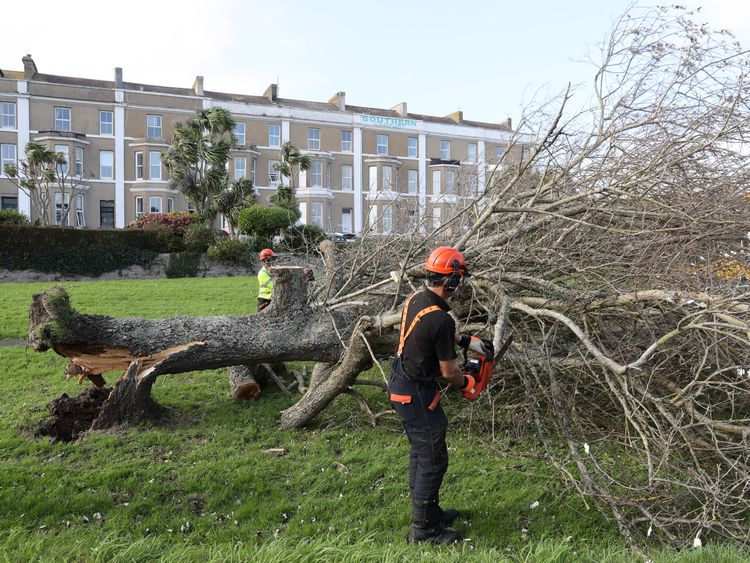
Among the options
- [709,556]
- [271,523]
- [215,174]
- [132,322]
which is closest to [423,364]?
[271,523]

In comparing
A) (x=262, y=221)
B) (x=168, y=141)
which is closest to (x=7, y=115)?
(x=168, y=141)

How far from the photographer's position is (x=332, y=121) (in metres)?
45.2

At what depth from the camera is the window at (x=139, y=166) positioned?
39375mm

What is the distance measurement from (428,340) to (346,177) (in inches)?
1702

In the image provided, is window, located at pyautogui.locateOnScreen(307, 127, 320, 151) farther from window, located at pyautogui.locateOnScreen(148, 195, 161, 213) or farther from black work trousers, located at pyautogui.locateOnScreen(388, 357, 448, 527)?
black work trousers, located at pyautogui.locateOnScreen(388, 357, 448, 527)

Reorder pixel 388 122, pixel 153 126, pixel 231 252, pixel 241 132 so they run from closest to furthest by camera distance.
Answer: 1. pixel 231 252
2. pixel 153 126
3. pixel 241 132
4. pixel 388 122

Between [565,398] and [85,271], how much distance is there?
865 inches

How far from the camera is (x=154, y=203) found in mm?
38812

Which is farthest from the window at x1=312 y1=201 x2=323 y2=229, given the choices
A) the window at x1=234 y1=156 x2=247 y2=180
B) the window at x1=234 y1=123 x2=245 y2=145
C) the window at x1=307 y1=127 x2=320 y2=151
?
the window at x1=234 y1=123 x2=245 y2=145

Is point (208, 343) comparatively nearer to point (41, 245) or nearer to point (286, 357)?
point (286, 357)

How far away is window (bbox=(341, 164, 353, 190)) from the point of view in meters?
45.9

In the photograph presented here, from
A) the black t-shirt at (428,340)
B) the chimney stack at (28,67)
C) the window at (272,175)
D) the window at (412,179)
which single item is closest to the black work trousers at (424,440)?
the black t-shirt at (428,340)

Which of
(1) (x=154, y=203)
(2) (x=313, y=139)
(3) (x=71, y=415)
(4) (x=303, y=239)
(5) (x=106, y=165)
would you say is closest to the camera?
(3) (x=71, y=415)

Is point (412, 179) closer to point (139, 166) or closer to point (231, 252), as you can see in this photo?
point (139, 166)
